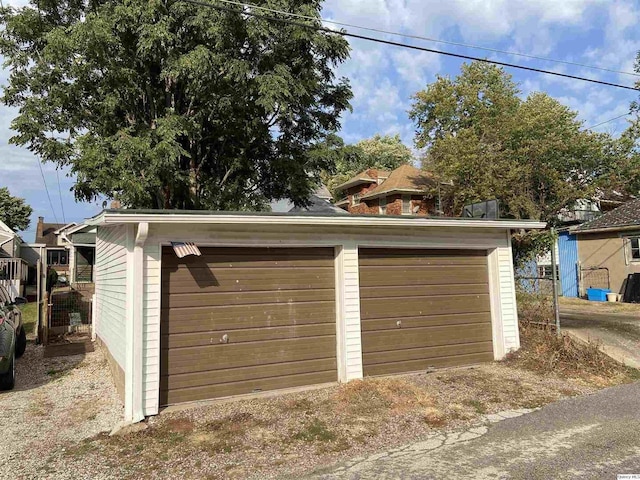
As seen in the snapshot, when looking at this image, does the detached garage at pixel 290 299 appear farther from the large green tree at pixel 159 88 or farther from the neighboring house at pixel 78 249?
the neighboring house at pixel 78 249

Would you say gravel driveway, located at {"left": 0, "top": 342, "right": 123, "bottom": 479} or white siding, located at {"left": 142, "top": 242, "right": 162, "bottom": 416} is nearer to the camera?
gravel driveway, located at {"left": 0, "top": 342, "right": 123, "bottom": 479}

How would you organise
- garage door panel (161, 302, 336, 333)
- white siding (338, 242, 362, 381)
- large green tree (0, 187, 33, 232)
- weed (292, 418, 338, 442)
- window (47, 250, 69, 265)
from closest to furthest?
weed (292, 418, 338, 442) < garage door panel (161, 302, 336, 333) < white siding (338, 242, 362, 381) < window (47, 250, 69, 265) < large green tree (0, 187, 33, 232)

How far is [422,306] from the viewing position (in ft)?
23.2

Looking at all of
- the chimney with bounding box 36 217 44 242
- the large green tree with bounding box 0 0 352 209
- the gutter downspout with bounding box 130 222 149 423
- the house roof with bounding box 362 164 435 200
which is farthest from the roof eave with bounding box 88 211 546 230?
the chimney with bounding box 36 217 44 242

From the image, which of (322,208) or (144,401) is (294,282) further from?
(322,208)

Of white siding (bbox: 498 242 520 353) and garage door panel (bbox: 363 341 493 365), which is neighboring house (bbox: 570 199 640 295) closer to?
white siding (bbox: 498 242 520 353)

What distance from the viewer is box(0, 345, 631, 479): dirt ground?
3.96 metres

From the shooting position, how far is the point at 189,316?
18.6ft

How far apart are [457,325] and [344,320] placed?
2.12 m

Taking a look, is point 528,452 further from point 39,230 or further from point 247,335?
point 39,230

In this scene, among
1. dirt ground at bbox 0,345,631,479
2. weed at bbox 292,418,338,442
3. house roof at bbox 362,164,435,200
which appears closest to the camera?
dirt ground at bbox 0,345,631,479

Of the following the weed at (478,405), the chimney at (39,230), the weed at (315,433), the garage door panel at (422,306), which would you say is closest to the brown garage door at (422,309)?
the garage door panel at (422,306)

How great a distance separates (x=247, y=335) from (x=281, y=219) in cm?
162

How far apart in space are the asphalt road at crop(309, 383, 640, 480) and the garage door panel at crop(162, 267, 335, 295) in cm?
274
